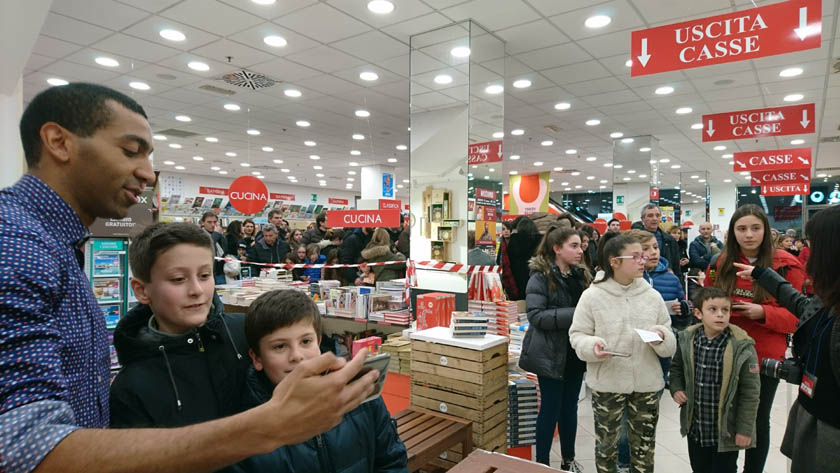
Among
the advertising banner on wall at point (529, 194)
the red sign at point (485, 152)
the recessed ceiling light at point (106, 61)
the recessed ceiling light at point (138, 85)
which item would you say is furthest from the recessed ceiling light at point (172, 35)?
the advertising banner on wall at point (529, 194)

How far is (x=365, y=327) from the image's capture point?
17.3 feet

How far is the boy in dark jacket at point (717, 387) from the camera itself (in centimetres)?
247

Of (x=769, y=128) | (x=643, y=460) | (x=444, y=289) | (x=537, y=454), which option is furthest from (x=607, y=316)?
(x=769, y=128)

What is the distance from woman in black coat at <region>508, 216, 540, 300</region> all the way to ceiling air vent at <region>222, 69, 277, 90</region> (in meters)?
4.18

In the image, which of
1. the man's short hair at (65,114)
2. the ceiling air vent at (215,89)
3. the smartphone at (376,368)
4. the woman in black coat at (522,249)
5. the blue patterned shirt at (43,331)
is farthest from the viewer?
the ceiling air vent at (215,89)

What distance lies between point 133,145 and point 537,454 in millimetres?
3133

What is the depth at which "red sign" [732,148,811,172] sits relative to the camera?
8.22 m

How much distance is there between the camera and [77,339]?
0.87 metres

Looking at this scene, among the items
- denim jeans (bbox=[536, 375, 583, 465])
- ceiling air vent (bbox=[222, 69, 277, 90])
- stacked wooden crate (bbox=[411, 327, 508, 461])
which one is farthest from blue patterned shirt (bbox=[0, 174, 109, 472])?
ceiling air vent (bbox=[222, 69, 277, 90])

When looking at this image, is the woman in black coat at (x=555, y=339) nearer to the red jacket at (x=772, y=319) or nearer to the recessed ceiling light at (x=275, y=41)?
the red jacket at (x=772, y=319)

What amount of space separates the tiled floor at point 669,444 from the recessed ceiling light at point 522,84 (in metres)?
4.45

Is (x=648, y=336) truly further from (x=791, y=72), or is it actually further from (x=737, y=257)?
(x=791, y=72)

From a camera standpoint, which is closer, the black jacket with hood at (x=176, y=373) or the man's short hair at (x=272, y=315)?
the black jacket with hood at (x=176, y=373)

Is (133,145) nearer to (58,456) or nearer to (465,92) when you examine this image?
(58,456)
